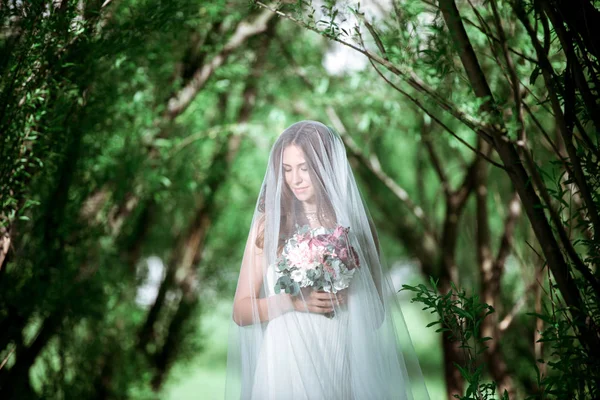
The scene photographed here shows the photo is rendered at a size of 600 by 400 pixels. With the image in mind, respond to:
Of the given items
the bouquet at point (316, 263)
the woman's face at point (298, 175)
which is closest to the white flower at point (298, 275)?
the bouquet at point (316, 263)

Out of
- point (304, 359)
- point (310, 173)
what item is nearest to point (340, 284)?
point (304, 359)

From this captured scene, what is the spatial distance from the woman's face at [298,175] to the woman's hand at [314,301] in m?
0.37

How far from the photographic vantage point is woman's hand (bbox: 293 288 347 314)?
2473 millimetres

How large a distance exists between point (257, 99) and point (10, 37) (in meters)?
4.53

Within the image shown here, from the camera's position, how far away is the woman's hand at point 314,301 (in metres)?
2.47

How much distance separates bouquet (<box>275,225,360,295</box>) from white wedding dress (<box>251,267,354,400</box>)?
118 mm

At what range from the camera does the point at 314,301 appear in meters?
2.47

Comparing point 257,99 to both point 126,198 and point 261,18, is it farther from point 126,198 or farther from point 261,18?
point 126,198

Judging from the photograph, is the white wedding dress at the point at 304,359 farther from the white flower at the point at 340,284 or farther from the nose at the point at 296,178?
the nose at the point at 296,178

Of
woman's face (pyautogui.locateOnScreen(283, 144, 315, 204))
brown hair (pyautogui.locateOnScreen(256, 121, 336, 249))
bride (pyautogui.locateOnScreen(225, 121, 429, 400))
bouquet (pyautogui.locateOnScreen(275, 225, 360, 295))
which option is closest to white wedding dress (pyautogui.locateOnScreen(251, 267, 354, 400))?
bride (pyautogui.locateOnScreen(225, 121, 429, 400))

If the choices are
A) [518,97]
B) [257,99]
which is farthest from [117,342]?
[518,97]

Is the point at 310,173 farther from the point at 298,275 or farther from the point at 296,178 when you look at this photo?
the point at 298,275

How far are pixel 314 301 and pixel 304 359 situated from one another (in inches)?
8.5

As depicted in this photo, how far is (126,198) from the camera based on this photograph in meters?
5.00
